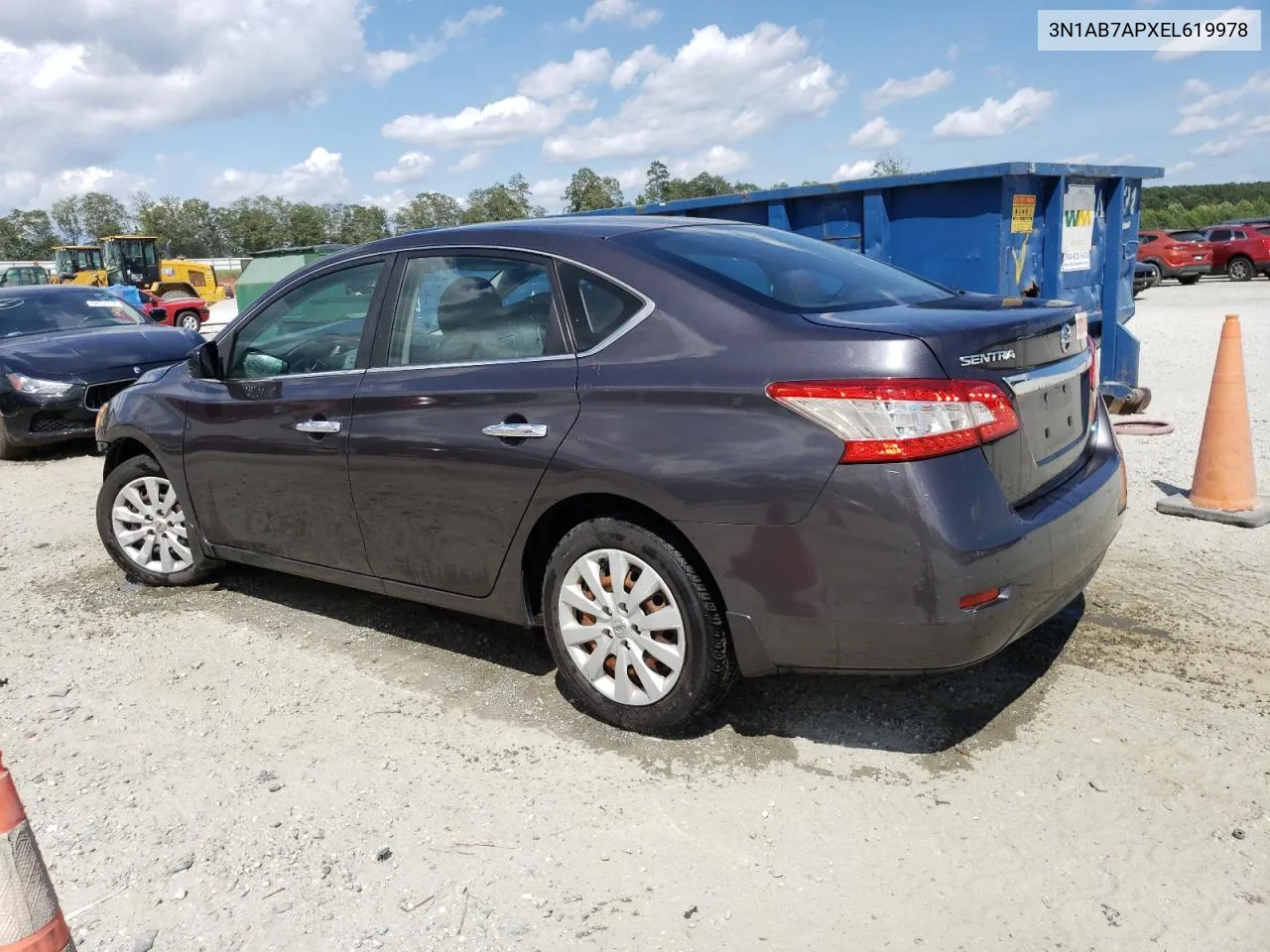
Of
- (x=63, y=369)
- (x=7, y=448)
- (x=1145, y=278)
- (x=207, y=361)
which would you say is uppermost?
(x=207, y=361)

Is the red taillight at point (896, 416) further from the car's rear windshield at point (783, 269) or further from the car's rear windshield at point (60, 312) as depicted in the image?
the car's rear windshield at point (60, 312)

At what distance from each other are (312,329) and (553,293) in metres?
1.40

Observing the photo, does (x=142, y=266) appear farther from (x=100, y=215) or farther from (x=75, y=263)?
(x=100, y=215)

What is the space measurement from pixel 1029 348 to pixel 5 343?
370 inches

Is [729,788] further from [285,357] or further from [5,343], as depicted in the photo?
[5,343]

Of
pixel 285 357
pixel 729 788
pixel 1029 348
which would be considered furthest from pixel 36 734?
pixel 1029 348

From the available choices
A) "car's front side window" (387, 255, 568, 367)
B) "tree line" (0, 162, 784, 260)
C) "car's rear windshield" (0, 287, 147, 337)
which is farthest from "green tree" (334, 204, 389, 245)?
"car's front side window" (387, 255, 568, 367)

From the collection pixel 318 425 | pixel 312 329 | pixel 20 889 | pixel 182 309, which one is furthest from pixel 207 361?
pixel 182 309

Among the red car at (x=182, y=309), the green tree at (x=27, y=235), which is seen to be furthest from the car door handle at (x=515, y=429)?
the green tree at (x=27, y=235)

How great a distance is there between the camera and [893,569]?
2803 mm

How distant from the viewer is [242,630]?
184 inches

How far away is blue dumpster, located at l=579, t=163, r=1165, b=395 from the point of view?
7.18 meters

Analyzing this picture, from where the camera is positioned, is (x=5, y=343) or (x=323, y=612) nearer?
(x=323, y=612)

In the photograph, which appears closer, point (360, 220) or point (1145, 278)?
point (1145, 278)
